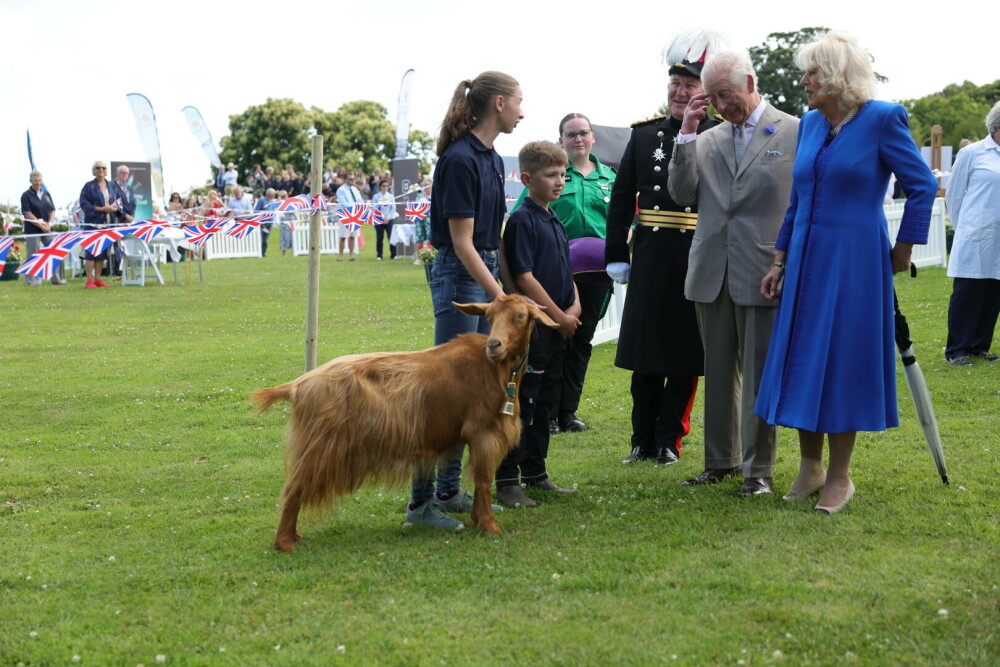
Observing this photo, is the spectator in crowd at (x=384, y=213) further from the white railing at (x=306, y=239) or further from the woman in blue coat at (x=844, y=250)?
the woman in blue coat at (x=844, y=250)

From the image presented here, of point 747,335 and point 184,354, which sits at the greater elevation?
point 747,335

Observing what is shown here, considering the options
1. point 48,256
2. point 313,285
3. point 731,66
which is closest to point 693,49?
point 731,66

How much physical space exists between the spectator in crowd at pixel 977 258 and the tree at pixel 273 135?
201 feet

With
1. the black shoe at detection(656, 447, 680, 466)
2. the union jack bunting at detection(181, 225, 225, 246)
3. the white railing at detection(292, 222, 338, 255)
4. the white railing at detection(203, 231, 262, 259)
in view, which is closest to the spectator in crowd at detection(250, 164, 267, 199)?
→ the white railing at detection(292, 222, 338, 255)

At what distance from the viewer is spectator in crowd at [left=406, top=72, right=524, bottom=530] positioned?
16.7ft

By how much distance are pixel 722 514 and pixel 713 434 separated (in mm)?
803

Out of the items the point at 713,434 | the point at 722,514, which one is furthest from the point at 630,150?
the point at 722,514

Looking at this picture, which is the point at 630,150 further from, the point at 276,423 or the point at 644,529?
the point at 276,423

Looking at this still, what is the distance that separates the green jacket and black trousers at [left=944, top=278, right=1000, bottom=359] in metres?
4.47

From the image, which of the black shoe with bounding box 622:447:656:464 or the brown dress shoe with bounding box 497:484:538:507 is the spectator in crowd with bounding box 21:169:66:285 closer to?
the black shoe with bounding box 622:447:656:464

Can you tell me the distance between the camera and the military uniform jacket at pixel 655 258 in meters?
6.21

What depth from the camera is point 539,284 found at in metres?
5.48

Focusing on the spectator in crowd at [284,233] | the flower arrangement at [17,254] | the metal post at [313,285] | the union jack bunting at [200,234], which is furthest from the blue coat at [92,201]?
the metal post at [313,285]

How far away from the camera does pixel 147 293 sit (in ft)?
64.6
